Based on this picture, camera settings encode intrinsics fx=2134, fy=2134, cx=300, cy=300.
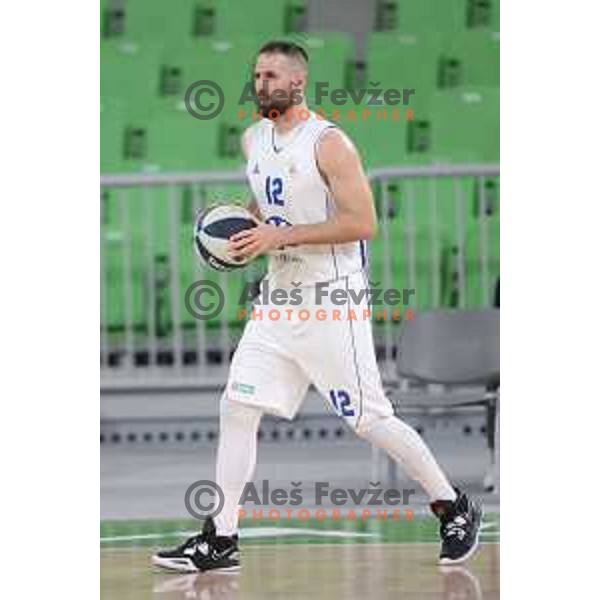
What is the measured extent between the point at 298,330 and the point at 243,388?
0.29 meters

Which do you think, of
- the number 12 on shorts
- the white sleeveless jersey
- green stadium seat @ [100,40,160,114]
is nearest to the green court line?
the number 12 on shorts

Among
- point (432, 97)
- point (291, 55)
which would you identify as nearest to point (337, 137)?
point (291, 55)

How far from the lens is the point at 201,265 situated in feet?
42.3

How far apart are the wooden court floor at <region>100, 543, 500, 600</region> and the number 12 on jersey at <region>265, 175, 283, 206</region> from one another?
135 centimetres

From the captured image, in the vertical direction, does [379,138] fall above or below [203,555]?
above

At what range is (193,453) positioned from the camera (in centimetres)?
1270

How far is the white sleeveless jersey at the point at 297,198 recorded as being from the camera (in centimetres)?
768

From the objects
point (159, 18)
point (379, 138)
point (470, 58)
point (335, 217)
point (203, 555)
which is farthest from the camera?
point (159, 18)

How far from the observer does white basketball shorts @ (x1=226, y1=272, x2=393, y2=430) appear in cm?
770

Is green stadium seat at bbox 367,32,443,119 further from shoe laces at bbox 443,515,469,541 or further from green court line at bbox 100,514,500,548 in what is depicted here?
shoe laces at bbox 443,515,469,541

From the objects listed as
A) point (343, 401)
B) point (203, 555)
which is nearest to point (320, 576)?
point (203, 555)

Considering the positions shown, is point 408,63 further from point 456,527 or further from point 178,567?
point 178,567
